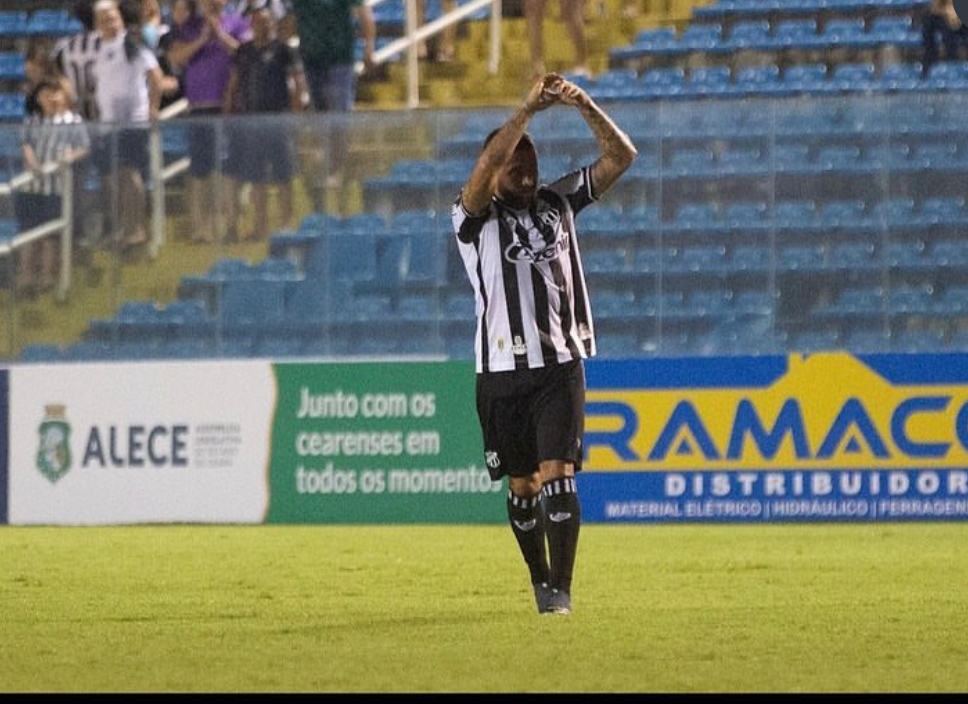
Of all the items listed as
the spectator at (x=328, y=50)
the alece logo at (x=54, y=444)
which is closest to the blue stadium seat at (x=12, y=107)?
the spectator at (x=328, y=50)

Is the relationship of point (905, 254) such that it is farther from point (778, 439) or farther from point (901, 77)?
point (901, 77)

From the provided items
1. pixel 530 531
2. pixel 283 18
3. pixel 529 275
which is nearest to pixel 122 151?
pixel 283 18

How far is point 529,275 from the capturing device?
35.0ft

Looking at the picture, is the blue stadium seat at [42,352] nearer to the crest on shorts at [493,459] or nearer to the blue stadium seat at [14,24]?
the blue stadium seat at [14,24]

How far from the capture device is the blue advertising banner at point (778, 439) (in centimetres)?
1683

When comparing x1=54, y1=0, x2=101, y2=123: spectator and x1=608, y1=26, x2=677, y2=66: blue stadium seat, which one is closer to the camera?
x1=54, y1=0, x2=101, y2=123: spectator

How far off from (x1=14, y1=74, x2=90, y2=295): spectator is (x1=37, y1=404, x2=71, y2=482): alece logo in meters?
0.94

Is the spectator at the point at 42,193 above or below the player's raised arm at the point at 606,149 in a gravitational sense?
below

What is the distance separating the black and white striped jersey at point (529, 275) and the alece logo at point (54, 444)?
8449 millimetres

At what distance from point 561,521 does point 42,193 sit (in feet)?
30.5

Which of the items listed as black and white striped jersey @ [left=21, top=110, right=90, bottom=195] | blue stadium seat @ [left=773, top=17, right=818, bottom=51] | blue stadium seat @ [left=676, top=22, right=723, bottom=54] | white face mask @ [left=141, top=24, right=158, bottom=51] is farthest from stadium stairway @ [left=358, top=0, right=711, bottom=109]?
black and white striped jersey @ [left=21, top=110, right=90, bottom=195]

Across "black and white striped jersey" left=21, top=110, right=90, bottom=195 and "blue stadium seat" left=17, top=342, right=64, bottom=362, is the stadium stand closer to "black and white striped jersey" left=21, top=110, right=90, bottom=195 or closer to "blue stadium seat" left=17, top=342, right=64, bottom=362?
"blue stadium seat" left=17, top=342, right=64, bottom=362

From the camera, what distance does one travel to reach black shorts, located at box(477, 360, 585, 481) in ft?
34.4

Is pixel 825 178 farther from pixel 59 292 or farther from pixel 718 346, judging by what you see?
pixel 59 292
